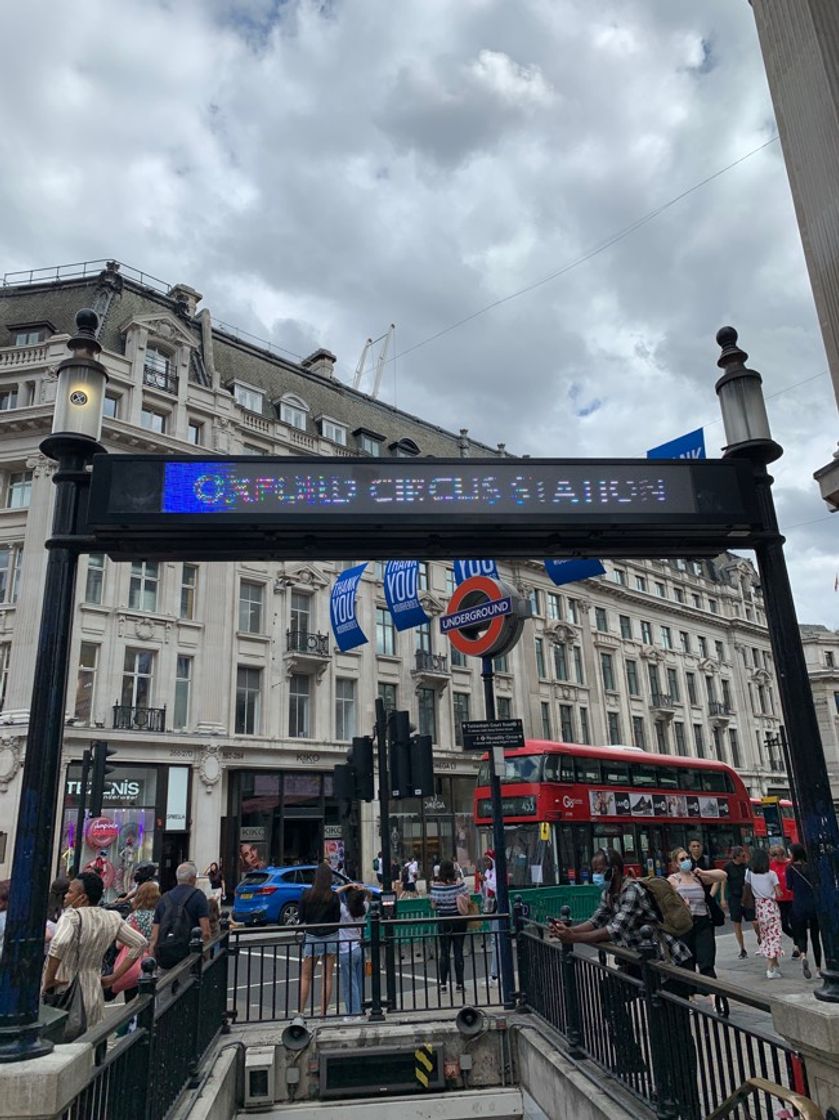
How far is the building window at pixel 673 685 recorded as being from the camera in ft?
185

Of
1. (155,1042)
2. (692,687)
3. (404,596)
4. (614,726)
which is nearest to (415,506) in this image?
(155,1042)

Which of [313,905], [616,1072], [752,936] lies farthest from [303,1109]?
[752,936]

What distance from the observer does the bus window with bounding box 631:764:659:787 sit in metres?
22.6

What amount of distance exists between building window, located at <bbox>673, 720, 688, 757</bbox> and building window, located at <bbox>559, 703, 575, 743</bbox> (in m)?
11.7

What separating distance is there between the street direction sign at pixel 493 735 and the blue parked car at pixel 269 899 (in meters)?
13.6

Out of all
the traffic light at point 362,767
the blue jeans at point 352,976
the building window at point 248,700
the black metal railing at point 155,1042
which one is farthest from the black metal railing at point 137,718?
the black metal railing at point 155,1042

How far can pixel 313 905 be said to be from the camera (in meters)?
10.2

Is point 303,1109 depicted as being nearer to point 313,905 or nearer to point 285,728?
point 313,905

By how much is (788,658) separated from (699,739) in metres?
56.6

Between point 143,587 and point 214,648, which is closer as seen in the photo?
point 143,587

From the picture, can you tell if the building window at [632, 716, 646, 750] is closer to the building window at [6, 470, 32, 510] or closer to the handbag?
the building window at [6, 470, 32, 510]

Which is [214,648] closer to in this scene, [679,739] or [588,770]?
[588,770]

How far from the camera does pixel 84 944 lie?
6.17 metres

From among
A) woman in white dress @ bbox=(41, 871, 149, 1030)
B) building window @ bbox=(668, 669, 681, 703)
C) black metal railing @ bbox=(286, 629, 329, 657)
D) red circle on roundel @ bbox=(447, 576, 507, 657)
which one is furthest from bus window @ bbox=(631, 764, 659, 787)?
building window @ bbox=(668, 669, 681, 703)
